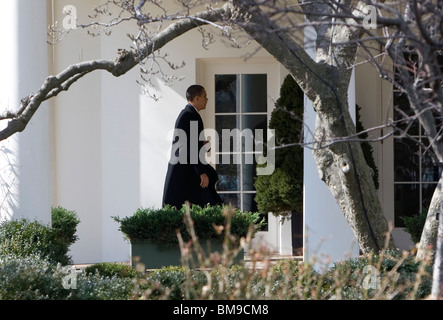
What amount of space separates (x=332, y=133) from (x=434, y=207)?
983 millimetres

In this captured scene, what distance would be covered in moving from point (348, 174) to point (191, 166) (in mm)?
3332

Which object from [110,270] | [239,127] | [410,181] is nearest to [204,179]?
[110,270]

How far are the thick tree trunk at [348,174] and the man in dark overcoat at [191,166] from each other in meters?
2.85

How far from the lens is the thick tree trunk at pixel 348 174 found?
6.89 metres

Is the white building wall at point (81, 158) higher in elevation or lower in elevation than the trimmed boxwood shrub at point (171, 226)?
higher

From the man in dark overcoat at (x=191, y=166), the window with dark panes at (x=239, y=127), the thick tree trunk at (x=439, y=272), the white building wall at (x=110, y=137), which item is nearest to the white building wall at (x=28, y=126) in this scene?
the man in dark overcoat at (x=191, y=166)

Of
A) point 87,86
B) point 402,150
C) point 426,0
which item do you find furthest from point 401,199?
point 426,0

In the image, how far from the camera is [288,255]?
11.4 meters

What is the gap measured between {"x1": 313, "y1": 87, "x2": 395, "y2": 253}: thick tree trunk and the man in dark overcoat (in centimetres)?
285

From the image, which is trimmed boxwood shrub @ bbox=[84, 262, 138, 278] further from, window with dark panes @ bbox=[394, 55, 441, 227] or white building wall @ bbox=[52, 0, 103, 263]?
window with dark panes @ bbox=[394, 55, 441, 227]

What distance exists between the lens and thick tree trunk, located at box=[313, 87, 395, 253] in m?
6.89

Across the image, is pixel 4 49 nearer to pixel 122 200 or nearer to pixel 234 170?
pixel 122 200

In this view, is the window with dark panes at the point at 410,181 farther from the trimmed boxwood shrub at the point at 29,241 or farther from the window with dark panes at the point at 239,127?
the trimmed boxwood shrub at the point at 29,241

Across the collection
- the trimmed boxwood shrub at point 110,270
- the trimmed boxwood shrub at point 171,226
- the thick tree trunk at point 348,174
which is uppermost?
the thick tree trunk at point 348,174
